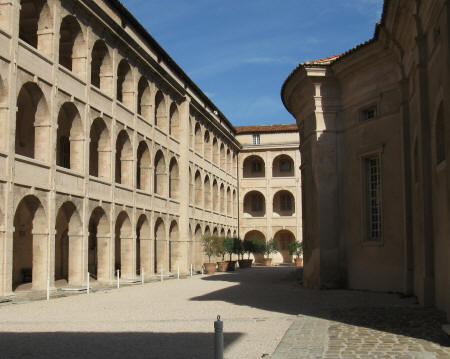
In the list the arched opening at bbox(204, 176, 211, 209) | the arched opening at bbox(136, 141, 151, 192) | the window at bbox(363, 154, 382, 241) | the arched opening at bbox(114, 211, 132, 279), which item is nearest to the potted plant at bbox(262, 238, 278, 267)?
the arched opening at bbox(204, 176, 211, 209)

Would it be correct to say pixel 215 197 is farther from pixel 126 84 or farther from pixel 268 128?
pixel 126 84

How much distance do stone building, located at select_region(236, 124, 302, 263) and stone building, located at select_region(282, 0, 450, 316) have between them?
3248 centimetres

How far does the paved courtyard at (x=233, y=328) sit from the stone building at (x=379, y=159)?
162 centimetres

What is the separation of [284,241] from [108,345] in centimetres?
4883

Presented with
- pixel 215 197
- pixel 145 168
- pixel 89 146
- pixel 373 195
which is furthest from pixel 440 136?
pixel 215 197

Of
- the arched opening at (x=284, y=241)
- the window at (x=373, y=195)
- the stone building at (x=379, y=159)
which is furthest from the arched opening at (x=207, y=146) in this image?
the window at (x=373, y=195)

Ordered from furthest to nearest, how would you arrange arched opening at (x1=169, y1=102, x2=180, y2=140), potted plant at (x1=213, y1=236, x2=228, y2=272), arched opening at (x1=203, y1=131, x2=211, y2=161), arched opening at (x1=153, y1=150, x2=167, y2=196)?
arched opening at (x1=203, y1=131, x2=211, y2=161), potted plant at (x1=213, y1=236, x2=228, y2=272), arched opening at (x1=169, y1=102, x2=180, y2=140), arched opening at (x1=153, y1=150, x2=167, y2=196)

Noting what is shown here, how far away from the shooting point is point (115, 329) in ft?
36.1

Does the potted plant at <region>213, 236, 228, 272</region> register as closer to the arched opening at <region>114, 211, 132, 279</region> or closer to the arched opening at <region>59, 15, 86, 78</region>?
the arched opening at <region>114, 211, 132, 279</region>

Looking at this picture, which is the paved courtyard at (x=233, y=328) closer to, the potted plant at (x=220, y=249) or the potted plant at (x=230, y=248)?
the potted plant at (x=220, y=249)

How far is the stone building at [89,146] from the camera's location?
1962cm

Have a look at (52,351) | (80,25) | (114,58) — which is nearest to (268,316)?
(52,351)

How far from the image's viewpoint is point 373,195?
63.3 feet

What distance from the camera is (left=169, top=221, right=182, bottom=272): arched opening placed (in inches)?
1414
